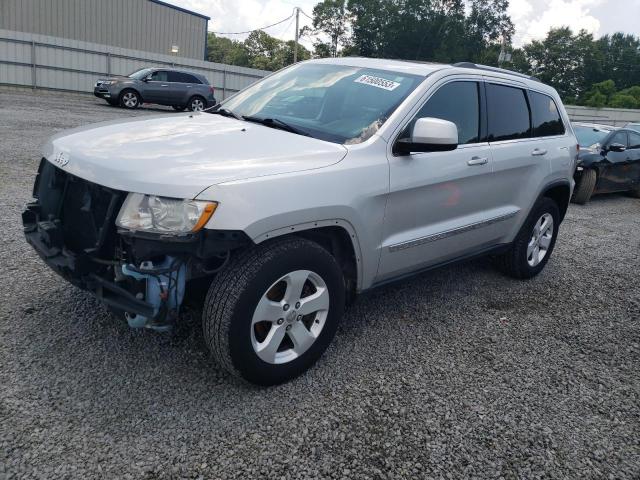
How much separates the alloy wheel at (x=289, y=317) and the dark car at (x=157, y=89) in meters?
16.3

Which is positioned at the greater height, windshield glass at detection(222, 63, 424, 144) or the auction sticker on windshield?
the auction sticker on windshield

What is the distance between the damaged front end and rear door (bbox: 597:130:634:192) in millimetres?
9170

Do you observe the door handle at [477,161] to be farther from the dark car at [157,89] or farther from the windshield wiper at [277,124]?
the dark car at [157,89]

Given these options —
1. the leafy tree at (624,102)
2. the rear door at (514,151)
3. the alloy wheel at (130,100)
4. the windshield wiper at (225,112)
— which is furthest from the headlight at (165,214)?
the leafy tree at (624,102)

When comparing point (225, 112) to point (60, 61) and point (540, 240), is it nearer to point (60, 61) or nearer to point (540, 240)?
point (540, 240)

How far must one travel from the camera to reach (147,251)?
2285mm

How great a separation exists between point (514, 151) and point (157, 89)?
1667 cm

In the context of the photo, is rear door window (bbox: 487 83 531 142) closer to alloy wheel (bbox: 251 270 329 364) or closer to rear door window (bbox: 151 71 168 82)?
alloy wheel (bbox: 251 270 329 364)

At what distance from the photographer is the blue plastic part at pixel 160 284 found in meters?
2.35

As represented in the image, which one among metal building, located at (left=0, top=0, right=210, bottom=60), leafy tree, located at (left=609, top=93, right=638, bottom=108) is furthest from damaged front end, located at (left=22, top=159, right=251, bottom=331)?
leafy tree, located at (left=609, top=93, right=638, bottom=108)

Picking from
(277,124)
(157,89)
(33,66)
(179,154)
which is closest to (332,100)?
(277,124)

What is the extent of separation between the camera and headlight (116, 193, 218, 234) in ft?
7.44

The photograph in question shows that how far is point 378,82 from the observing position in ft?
11.3

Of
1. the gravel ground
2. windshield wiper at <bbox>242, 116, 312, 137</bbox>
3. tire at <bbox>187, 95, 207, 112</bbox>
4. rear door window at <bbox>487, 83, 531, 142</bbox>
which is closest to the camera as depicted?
the gravel ground
